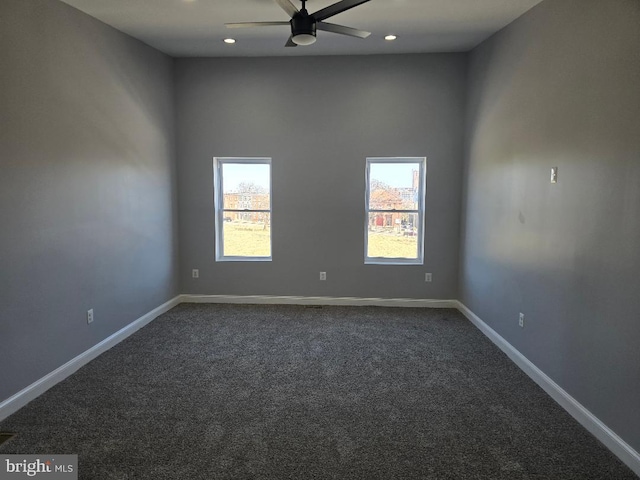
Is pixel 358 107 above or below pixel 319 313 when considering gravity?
above

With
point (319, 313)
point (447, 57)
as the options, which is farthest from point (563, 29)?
point (319, 313)

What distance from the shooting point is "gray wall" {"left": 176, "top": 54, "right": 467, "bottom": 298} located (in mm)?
5078

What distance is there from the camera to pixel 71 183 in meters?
3.40

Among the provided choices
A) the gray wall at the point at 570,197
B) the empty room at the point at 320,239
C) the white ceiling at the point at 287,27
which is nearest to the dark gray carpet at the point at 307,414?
the empty room at the point at 320,239

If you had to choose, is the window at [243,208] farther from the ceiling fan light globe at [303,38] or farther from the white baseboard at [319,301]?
the ceiling fan light globe at [303,38]

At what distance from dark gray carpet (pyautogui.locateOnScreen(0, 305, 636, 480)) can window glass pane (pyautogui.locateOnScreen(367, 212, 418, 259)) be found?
1.39m

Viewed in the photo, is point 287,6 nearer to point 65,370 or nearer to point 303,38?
point 303,38

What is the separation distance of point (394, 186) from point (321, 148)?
104 cm

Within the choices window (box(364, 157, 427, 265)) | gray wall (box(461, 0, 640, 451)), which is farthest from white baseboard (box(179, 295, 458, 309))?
gray wall (box(461, 0, 640, 451))

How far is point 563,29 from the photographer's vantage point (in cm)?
300

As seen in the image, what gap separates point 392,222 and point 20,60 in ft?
13.1

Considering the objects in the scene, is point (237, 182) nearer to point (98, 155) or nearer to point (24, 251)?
point (98, 155)

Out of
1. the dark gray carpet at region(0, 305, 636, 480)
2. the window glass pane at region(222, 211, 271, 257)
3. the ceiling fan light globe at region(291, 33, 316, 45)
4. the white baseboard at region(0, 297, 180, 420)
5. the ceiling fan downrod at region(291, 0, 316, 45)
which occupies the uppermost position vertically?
the ceiling fan downrod at region(291, 0, 316, 45)

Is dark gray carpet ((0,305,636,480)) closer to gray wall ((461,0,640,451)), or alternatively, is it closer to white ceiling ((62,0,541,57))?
gray wall ((461,0,640,451))
